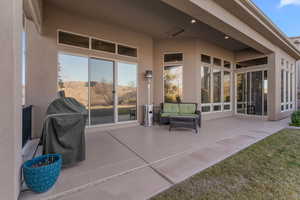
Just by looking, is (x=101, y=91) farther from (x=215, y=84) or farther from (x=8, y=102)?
(x=215, y=84)

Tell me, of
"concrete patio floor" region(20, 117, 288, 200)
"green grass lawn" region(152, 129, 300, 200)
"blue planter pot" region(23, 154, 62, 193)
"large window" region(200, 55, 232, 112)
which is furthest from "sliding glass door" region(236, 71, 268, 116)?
"blue planter pot" region(23, 154, 62, 193)

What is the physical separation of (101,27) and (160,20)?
6.50 feet

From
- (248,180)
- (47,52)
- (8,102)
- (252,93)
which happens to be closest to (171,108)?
(248,180)

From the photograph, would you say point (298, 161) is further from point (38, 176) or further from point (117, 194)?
point (38, 176)

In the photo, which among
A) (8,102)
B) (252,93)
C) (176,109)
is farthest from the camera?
(252,93)

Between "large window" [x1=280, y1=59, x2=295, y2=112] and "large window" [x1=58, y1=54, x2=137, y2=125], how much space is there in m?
7.27

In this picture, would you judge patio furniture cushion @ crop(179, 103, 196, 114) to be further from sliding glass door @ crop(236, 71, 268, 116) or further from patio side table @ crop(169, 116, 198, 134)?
sliding glass door @ crop(236, 71, 268, 116)

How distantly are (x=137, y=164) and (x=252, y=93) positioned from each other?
23.1 feet

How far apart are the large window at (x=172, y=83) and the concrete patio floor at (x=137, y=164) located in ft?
8.51

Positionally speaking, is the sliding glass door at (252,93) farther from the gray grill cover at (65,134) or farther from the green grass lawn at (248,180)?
the gray grill cover at (65,134)

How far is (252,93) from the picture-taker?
22.4ft

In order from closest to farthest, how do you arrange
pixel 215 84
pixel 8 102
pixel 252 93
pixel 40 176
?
pixel 8 102 < pixel 40 176 < pixel 215 84 < pixel 252 93

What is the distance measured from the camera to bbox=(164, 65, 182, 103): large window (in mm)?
6090

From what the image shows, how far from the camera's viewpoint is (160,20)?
4.58 metres
